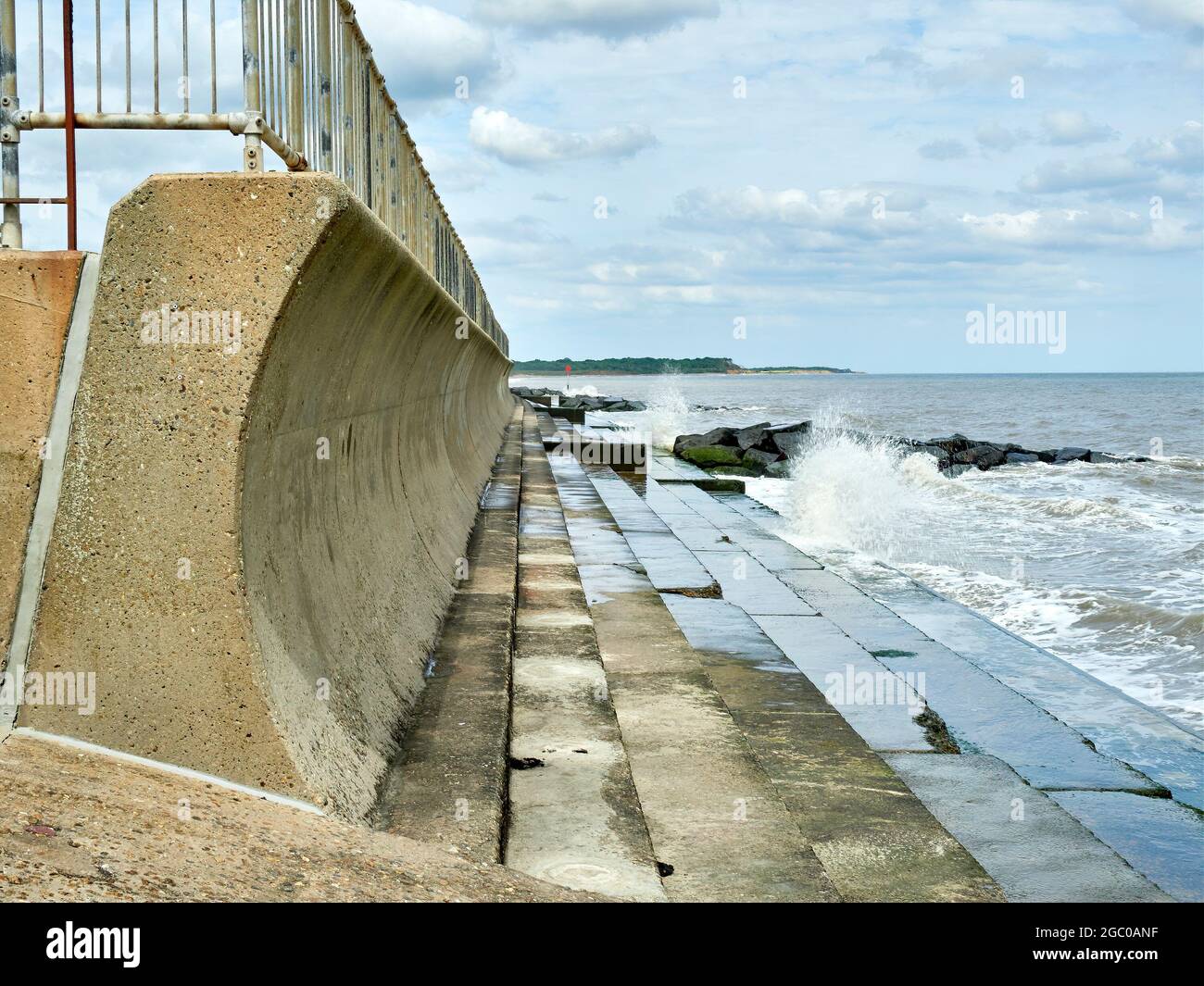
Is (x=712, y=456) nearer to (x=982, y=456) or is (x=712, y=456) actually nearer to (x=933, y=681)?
(x=982, y=456)

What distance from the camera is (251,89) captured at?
317cm

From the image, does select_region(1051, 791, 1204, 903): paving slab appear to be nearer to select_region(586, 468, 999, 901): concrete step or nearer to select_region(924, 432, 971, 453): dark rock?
select_region(586, 468, 999, 901): concrete step

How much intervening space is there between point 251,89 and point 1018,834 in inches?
135

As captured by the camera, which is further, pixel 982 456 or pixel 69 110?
pixel 982 456

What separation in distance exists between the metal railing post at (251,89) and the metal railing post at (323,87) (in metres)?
0.89

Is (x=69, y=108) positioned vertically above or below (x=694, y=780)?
above

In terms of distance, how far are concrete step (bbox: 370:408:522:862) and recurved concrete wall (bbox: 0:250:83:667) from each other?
1.17 meters

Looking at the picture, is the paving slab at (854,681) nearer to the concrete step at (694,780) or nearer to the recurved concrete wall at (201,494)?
the concrete step at (694,780)

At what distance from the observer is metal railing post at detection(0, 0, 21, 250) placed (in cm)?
334

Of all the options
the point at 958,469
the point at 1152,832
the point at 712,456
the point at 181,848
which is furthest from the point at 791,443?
the point at 181,848

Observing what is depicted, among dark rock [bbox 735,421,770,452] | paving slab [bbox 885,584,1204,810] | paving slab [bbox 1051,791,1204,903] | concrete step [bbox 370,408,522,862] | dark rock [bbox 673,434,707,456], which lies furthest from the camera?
dark rock [bbox 735,421,770,452]

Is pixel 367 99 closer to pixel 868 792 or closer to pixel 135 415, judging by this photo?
pixel 135 415

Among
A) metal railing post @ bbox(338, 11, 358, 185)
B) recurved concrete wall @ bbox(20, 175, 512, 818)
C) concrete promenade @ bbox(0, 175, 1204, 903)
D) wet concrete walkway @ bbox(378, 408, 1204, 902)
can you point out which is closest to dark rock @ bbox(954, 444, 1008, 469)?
wet concrete walkway @ bbox(378, 408, 1204, 902)
